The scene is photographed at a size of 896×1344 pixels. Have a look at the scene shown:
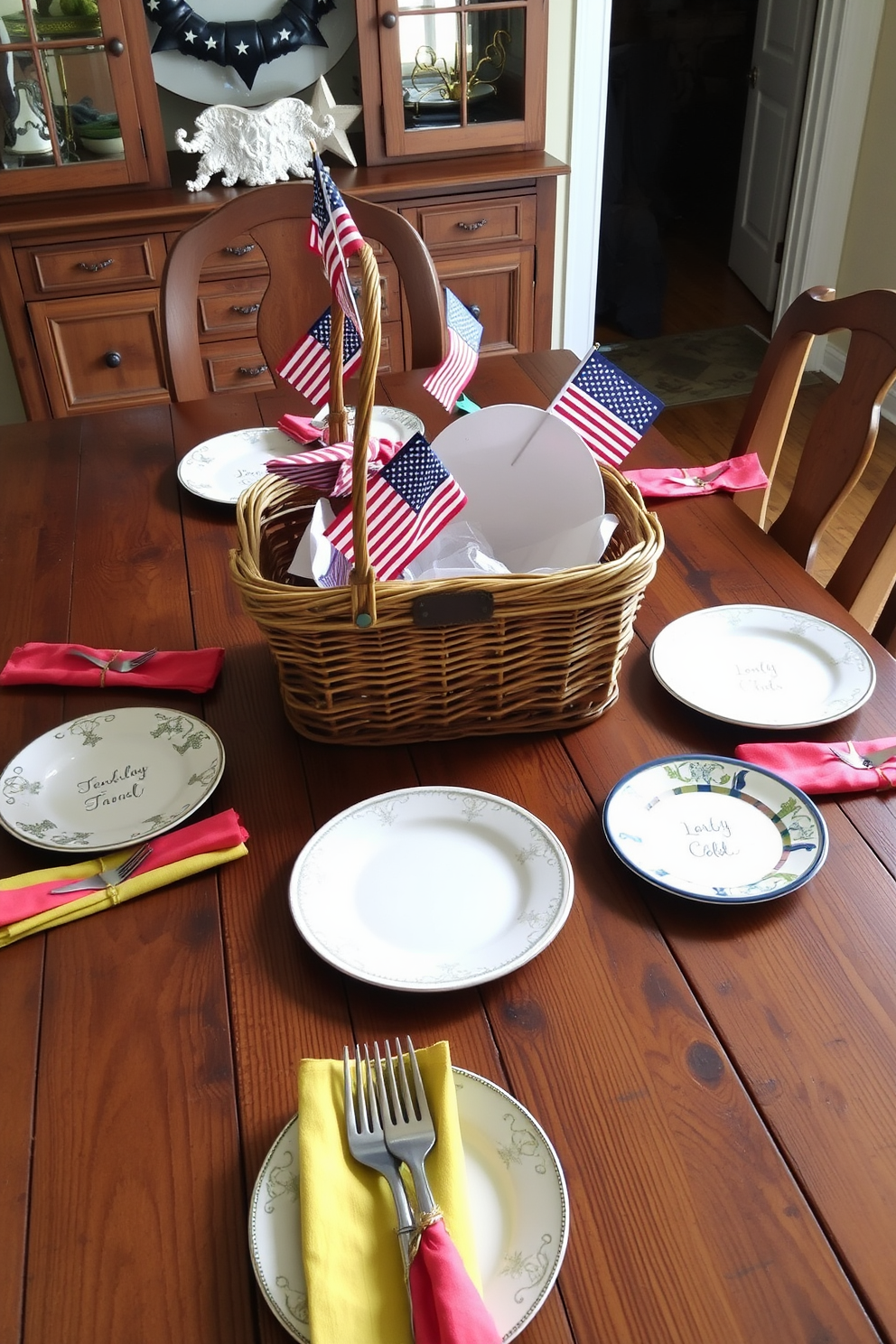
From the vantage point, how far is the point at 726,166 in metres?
4.96

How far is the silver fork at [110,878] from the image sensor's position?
78 centimetres

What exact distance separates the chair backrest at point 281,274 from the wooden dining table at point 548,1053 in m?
0.82

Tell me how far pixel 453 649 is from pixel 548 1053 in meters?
0.32

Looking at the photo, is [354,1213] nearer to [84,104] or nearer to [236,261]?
[236,261]

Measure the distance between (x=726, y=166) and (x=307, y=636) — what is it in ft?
16.3

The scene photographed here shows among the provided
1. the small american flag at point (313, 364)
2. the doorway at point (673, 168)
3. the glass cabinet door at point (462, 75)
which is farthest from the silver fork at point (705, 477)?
the doorway at point (673, 168)

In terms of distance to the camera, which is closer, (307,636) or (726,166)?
(307,636)

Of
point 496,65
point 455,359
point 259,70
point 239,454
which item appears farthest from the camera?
point 259,70

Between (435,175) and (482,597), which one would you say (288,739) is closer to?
(482,597)

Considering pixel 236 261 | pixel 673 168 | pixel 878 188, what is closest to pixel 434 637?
pixel 236 261

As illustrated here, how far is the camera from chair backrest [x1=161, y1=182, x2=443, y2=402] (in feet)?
5.27

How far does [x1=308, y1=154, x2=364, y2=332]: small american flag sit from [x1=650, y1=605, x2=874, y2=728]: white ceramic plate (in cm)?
42

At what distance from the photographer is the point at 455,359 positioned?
111 centimetres

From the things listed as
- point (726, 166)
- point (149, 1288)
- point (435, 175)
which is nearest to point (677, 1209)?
point (149, 1288)
